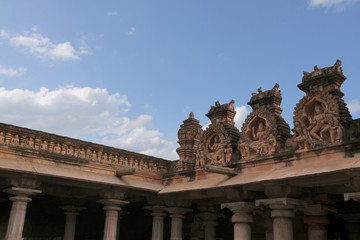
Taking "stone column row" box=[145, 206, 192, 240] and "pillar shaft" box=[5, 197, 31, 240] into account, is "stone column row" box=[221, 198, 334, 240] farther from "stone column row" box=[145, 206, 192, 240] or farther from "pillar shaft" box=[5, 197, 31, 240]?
"pillar shaft" box=[5, 197, 31, 240]

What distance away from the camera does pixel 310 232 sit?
9.77m

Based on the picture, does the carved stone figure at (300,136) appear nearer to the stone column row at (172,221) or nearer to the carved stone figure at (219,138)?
the carved stone figure at (219,138)

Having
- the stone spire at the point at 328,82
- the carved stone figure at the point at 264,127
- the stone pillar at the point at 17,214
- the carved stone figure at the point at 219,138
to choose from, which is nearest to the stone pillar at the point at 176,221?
the carved stone figure at the point at 219,138

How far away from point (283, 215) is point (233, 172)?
184cm

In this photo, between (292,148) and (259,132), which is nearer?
(292,148)

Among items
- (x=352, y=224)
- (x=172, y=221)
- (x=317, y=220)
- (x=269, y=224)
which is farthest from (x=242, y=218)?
(x=352, y=224)

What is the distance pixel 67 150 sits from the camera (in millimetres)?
11320

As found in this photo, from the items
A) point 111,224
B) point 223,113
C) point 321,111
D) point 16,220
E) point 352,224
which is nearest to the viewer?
point 321,111

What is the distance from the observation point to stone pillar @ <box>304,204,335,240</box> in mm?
9625

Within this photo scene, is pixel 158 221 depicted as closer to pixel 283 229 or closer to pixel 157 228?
pixel 157 228

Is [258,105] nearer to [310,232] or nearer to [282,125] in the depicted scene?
[282,125]

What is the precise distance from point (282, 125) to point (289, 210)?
223 centimetres

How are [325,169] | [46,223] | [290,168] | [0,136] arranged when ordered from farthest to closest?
1. [46,223]
2. [0,136]
3. [290,168]
4. [325,169]

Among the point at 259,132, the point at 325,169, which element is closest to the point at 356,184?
the point at 325,169
